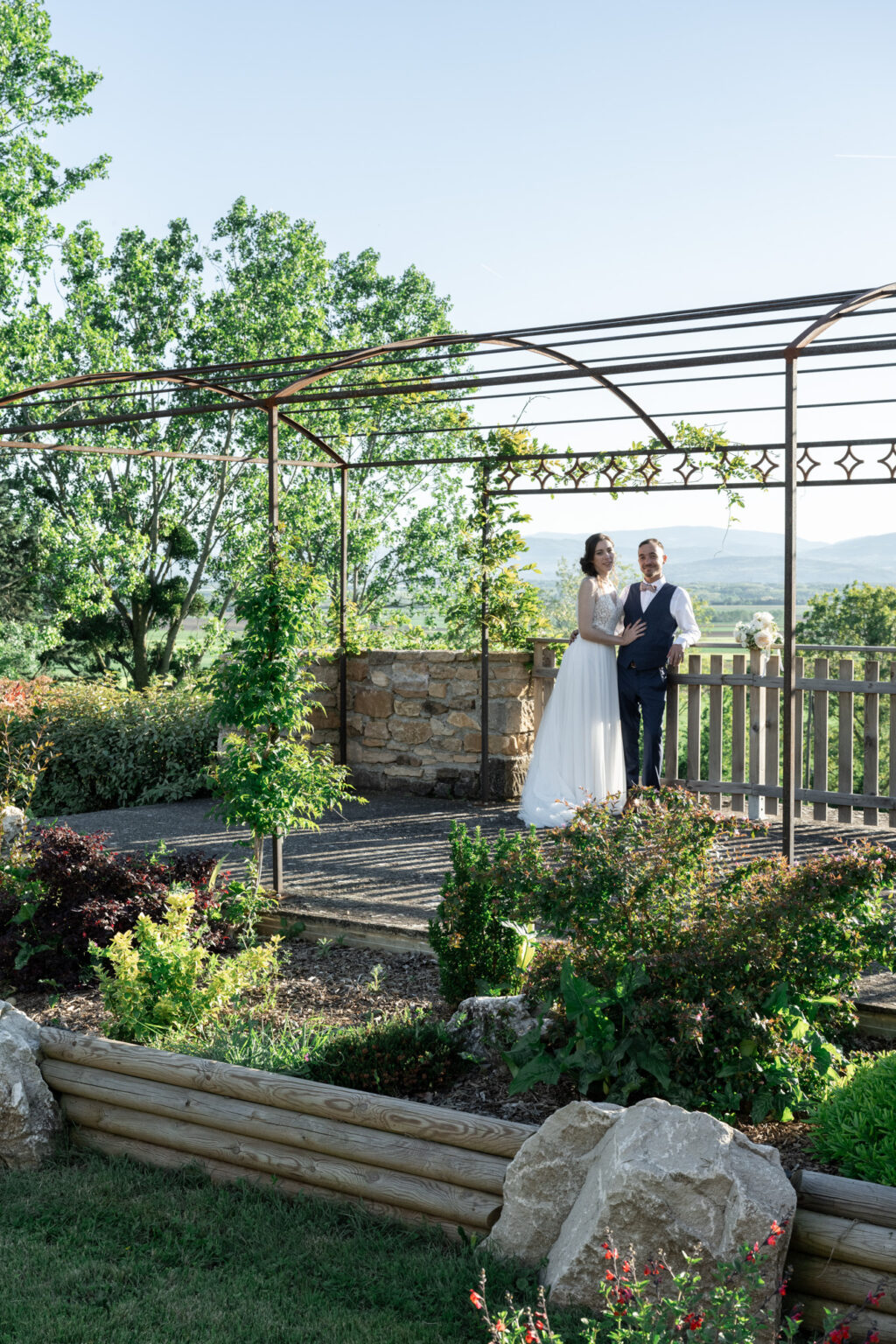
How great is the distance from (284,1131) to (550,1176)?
892 mm

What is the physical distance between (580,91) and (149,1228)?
296 inches

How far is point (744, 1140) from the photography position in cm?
263

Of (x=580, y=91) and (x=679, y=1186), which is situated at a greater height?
(x=580, y=91)

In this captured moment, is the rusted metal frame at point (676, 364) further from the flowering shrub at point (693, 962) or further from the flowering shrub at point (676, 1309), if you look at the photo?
the flowering shrub at point (676, 1309)

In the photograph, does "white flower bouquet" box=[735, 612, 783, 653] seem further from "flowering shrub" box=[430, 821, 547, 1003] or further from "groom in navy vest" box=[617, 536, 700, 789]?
"flowering shrub" box=[430, 821, 547, 1003]

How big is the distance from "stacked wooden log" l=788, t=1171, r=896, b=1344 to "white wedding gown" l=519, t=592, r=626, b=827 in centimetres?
503

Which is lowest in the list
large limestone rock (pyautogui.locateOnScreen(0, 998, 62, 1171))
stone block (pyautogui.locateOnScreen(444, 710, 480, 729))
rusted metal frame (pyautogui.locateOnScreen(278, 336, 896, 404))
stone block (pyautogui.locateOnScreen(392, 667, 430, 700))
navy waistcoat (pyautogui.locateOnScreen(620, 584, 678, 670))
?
large limestone rock (pyautogui.locateOnScreen(0, 998, 62, 1171))

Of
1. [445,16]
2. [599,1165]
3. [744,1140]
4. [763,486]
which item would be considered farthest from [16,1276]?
[445,16]

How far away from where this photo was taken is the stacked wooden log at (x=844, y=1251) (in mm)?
2488

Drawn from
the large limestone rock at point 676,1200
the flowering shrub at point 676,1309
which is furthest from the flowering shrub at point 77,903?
the flowering shrub at point 676,1309

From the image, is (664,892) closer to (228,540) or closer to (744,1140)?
(744,1140)

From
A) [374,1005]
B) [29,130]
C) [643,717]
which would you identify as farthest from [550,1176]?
[29,130]

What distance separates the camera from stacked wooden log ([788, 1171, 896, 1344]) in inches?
98.0

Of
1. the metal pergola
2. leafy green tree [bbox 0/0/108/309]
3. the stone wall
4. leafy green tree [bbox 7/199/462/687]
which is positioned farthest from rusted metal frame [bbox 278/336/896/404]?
leafy green tree [bbox 0/0/108/309]
